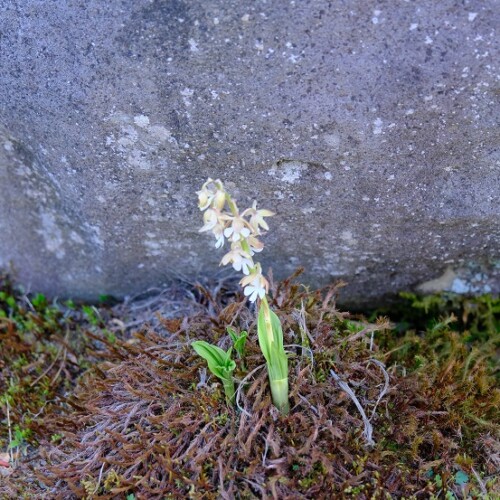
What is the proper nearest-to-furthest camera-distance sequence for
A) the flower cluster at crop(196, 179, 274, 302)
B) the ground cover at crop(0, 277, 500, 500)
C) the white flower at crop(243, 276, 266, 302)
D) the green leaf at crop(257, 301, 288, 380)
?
the flower cluster at crop(196, 179, 274, 302) → the white flower at crop(243, 276, 266, 302) → the green leaf at crop(257, 301, 288, 380) → the ground cover at crop(0, 277, 500, 500)

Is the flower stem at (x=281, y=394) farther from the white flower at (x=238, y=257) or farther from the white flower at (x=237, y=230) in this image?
the white flower at (x=237, y=230)

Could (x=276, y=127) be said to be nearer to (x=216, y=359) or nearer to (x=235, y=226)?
(x=235, y=226)

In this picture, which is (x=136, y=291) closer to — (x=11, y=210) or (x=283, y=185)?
(x=11, y=210)

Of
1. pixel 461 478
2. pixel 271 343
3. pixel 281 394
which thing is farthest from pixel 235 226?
pixel 461 478

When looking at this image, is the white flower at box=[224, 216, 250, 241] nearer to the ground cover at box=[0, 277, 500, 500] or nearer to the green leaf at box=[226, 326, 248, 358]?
the green leaf at box=[226, 326, 248, 358]

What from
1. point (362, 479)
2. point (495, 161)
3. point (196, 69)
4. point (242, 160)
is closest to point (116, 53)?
point (196, 69)

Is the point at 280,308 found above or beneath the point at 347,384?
above

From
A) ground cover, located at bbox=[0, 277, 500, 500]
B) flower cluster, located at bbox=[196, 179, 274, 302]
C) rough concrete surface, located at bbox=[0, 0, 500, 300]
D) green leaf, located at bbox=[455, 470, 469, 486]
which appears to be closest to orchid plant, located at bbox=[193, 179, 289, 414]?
flower cluster, located at bbox=[196, 179, 274, 302]
